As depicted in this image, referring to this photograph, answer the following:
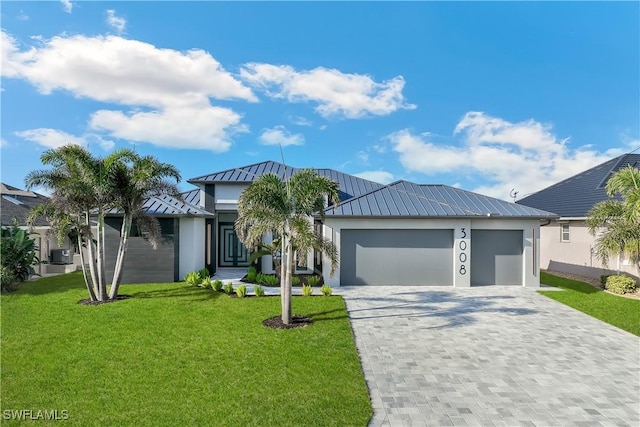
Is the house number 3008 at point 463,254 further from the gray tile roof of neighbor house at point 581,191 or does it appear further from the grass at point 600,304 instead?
the gray tile roof of neighbor house at point 581,191

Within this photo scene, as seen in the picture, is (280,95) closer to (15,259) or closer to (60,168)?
(60,168)

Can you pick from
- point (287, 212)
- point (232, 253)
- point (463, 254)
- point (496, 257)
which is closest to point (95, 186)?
point (287, 212)

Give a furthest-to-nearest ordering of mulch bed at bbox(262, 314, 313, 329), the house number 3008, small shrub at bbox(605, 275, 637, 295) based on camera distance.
Result: the house number 3008 < small shrub at bbox(605, 275, 637, 295) < mulch bed at bbox(262, 314, 313, 329)

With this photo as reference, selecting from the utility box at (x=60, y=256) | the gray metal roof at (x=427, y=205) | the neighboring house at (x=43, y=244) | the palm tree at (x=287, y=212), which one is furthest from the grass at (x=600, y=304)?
the utility box at (x=60, y=256)

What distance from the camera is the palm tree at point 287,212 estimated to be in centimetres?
902

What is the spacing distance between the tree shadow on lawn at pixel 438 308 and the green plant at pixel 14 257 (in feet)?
46.4

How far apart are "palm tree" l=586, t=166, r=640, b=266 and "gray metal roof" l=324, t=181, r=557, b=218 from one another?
1922 mm

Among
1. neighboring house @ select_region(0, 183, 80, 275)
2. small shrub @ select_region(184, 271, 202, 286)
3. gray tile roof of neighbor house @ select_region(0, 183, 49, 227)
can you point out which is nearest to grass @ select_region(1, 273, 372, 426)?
small shrub @ select_region(184, 271, 202, 286)

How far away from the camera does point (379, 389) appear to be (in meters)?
5.99

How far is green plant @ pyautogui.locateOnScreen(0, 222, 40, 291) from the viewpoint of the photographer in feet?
46.5

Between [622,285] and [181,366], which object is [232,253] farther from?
[622,285]

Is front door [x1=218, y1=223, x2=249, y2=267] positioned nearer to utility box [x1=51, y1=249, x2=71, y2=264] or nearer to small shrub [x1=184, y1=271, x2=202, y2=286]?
small shrub [x1=184, y1=271, x2=202, y2=286]

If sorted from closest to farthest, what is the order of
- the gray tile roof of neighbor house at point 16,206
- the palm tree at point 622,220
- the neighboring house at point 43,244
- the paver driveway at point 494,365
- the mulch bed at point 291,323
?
the paver driveway at point 494,365 → the mulch bed at point 291,323 → the palm tree at point 622,220 → the neighboring house at point 43,244 → the gray tile roof of neighbor house at point 16,206

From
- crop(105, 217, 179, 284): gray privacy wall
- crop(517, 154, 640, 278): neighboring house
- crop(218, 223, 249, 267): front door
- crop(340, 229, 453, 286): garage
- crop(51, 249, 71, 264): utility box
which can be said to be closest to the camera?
crop(340, 229, 453, 286): garage
